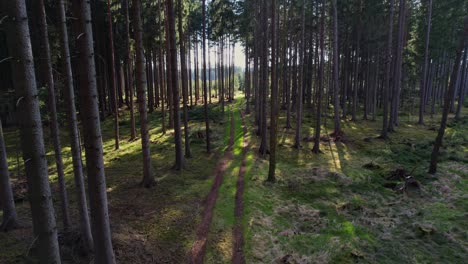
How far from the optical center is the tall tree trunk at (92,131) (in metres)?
4.62

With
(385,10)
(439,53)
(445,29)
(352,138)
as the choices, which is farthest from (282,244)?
(439,53)

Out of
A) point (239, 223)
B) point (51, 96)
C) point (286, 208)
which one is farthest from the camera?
point (286, 208)

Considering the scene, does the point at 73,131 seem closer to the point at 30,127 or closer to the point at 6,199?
the point at 6,199

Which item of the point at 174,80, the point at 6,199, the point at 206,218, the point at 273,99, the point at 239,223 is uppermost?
the point at 174,80

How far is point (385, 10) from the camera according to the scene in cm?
2964

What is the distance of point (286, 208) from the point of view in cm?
1191

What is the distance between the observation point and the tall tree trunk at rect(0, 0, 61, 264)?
3.41 m

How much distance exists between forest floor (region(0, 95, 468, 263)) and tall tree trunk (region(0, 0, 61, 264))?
209cm

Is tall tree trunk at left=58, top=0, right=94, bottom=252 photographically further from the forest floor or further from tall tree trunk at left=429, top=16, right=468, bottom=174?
tall tree trunk at left=429, top=16, right=468, bottom=174

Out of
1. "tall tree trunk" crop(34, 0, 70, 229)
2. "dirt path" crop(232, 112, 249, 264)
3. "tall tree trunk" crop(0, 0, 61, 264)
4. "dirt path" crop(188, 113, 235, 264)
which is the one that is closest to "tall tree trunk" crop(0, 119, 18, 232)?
"tall tree trunk" crop(34, 0, 70, 229)

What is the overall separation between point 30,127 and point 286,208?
32.9ft

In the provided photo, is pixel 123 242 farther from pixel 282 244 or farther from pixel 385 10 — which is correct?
pixel 385 10

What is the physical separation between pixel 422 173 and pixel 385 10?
21.1 meters

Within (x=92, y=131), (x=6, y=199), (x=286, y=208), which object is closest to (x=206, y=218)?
(x=286, y=208)
